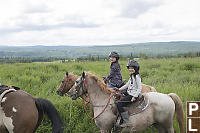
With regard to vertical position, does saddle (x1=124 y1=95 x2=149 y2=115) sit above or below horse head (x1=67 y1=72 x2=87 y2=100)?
below

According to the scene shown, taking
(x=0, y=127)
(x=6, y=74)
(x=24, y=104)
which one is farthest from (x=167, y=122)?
(x=6, y=74)

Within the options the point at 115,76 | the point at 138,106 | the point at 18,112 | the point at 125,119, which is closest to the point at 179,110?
the point at 138,106

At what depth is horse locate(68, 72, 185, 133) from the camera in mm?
3742

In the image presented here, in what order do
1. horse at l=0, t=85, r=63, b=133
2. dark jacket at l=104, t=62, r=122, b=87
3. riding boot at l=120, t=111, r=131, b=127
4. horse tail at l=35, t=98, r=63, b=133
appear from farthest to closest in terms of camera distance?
dark jacket at l=104, t=62, r=122, b=87 < horse tail at l=35, t=98, r=63, b=133 < riding boot at l=120, t=111, r=131, b=127 < horse at l=0, t=85, r=63, b=133

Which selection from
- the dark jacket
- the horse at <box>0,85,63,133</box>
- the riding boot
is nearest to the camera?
the horse at <box>0,85,63,133</box>

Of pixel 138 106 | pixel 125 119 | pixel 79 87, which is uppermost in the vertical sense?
pixel 79 87

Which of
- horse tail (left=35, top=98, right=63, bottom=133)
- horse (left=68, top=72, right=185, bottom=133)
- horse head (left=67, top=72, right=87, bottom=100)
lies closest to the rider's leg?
horse (left=68, top=72, right=185, bottom=133)

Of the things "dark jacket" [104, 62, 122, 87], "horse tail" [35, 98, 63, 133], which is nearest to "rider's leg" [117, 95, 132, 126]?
"dark jacket" [104, 62, 122, 87]

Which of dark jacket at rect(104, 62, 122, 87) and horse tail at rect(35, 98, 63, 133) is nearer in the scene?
horse tail at rect(35, 98, 63, 133)

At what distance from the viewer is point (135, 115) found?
3.76 meters

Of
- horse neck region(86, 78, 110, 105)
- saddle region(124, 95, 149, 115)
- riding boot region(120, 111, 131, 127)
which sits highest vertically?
horse neck region(86, 78, 110, 105)

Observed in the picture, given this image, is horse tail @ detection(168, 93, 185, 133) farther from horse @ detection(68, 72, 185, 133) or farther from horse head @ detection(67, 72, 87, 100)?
horse head @ detection(67, 72, 87, 100)

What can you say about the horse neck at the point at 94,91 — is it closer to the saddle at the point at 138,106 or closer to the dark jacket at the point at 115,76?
the saddle at the point at 138,106

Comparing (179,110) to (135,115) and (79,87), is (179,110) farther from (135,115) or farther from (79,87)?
(79,87)
